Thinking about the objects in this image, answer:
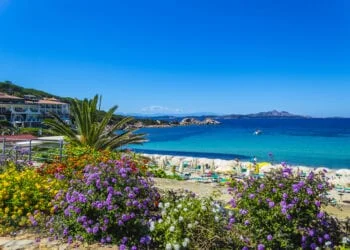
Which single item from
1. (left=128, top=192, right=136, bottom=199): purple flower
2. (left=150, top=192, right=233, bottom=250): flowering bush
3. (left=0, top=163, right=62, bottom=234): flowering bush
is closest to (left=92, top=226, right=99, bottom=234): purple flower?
(left=128, top=192, right=136, bottom=199): purple flower

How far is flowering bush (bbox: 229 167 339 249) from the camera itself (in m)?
3.37

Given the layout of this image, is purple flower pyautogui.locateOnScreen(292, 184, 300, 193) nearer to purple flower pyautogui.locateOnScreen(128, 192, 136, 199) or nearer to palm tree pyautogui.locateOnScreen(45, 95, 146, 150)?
purple flower pyautogui.locateOnScreen(128, 192, 136, 199)

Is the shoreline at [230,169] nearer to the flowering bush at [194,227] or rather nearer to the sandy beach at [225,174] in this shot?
the sandy beach at [225,174]

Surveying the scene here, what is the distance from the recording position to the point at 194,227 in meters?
3.65

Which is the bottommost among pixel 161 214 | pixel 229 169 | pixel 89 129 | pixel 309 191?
pixel 229 169

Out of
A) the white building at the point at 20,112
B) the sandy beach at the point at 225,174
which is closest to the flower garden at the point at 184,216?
the sandy beach at the point at 225,174

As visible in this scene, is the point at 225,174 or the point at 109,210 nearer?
the point at 109,210

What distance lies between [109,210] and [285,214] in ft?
6.55

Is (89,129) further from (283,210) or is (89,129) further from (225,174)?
(225,174)

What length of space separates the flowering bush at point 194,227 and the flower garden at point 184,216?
1cm

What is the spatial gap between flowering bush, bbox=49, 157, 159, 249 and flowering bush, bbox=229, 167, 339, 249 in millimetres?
1188

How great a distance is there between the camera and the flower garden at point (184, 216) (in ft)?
11.2

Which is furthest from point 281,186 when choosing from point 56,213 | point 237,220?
point 56,213

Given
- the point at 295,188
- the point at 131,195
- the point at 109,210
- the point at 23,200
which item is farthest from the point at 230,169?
the point at 295,188
